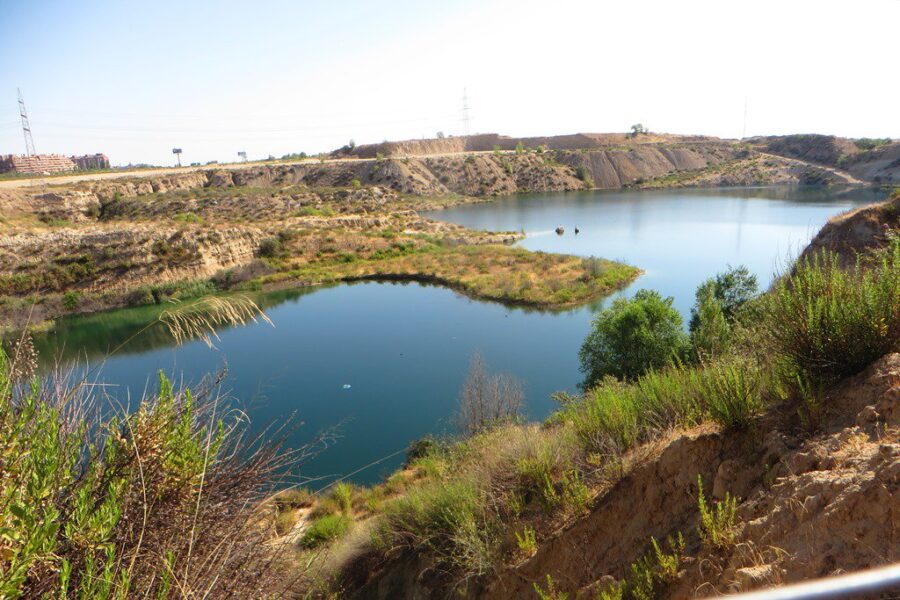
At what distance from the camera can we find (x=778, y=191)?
228ft

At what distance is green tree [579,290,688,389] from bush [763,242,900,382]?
10.9m

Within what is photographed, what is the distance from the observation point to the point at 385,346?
2341 centimetres

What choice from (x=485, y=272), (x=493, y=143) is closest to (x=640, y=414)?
(x=485, y=272)

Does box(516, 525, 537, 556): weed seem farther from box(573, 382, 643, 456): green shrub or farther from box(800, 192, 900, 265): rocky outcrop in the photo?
box(800, 192, 900, 265): rocky outcrop

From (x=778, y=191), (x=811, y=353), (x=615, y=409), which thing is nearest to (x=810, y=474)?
(x=811, y=353)

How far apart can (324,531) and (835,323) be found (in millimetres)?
8753

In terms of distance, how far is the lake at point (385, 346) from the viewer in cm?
1612

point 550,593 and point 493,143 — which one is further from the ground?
point 493,143

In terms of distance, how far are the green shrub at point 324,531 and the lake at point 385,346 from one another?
272 cm

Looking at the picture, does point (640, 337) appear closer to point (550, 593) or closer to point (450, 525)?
point (450, 525)

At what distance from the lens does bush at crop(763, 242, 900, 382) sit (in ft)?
12.5

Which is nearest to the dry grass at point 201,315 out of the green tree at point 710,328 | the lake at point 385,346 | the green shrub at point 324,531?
the lake at point 385,346

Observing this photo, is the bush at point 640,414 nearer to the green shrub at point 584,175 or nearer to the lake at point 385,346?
the lake at point 385,346

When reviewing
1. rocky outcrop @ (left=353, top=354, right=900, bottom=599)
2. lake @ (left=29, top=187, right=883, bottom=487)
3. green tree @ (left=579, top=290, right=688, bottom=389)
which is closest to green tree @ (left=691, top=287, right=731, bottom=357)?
green tree @ (left=579, top=290, right=688, bottom=389)
